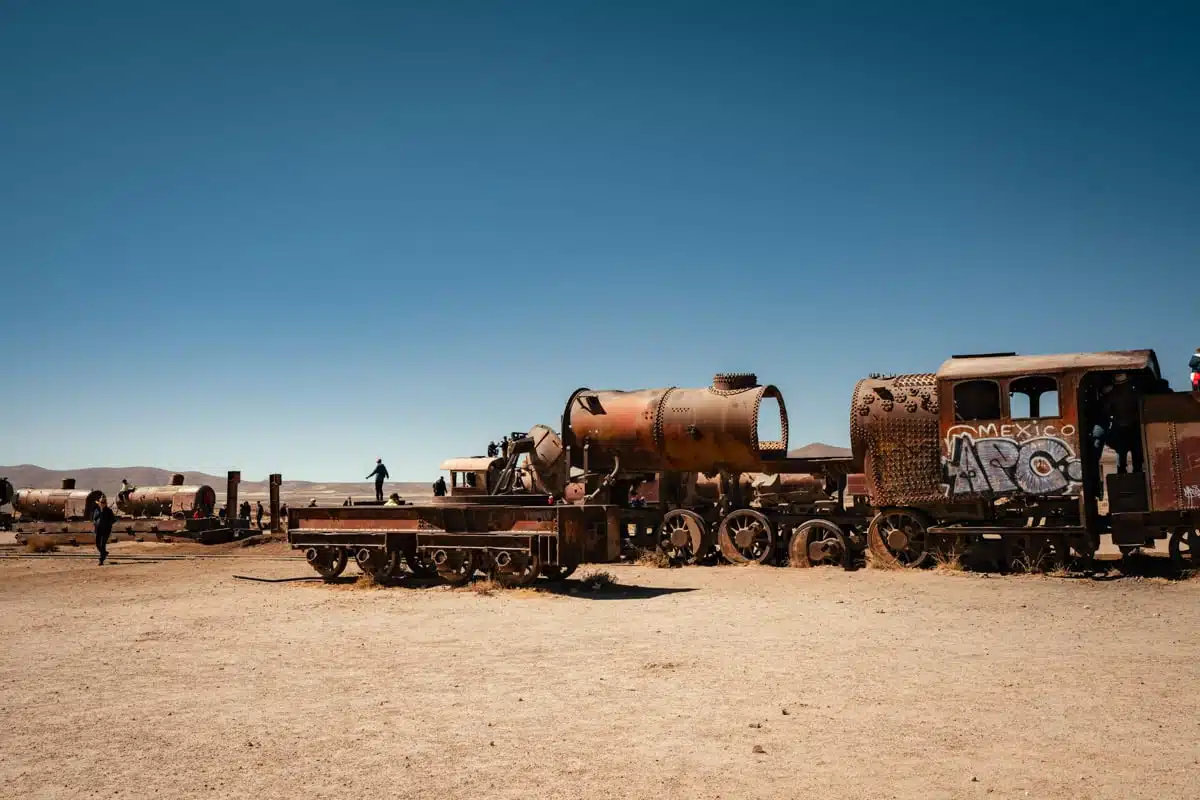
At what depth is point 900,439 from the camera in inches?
696

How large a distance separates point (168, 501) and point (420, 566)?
787 inches

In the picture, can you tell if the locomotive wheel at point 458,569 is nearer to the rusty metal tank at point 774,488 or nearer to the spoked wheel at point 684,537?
the spoked wheel at point 684,537

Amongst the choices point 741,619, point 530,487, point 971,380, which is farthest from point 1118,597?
point 530,487

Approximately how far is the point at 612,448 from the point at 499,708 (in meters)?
13.3

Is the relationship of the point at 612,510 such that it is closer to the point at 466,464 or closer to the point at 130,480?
the point at 466,464

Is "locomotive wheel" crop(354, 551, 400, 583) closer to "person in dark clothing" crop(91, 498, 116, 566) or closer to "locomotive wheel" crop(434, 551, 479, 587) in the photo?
"locomotive wheel" crop(434, 551, 479, 587)

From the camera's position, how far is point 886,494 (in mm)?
17719

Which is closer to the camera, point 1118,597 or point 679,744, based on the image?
point 679,744

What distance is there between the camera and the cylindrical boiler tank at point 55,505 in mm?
35031

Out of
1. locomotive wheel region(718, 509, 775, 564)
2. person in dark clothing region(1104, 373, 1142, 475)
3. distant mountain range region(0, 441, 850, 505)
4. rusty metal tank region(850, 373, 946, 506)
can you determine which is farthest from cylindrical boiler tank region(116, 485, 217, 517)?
distant mountain range region(0, 441, 850, 505)

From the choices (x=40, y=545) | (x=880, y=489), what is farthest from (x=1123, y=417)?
(x=40, y=545)

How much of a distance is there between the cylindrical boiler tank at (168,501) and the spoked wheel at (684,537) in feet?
61.1

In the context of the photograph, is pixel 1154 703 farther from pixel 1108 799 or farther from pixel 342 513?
pixel 342 513

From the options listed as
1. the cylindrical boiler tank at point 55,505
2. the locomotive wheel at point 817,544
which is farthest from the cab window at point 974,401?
the cylindrical boiler tank at point 55,505
